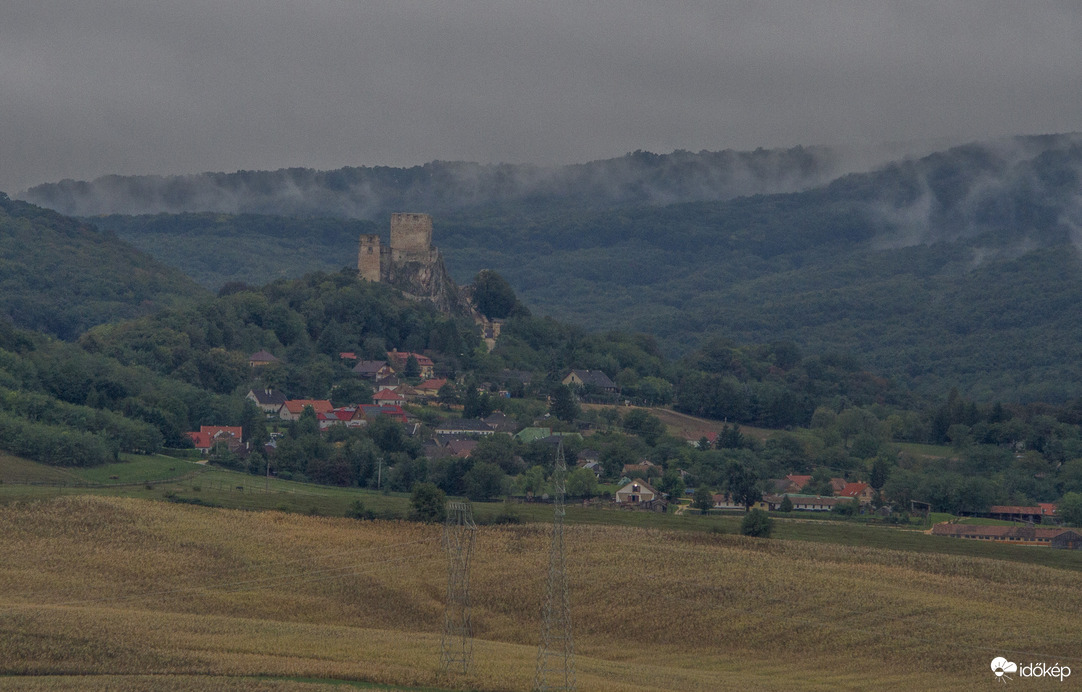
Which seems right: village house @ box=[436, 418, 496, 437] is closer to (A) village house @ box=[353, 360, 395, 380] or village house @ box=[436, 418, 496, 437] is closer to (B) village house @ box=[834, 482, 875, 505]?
(A) village house @ box=[353, 360, 395, 380]

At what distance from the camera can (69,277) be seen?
15862 cm

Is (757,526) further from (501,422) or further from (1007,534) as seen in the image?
(501,422)

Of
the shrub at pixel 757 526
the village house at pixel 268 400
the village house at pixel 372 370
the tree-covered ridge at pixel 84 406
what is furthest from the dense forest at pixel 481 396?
the shrub at pixel 757 526

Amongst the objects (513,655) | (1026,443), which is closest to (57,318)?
(1026,443)

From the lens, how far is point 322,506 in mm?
58094

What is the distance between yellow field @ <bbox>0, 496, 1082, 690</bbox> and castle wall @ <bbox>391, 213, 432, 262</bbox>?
223 feet

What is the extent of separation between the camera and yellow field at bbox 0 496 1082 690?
1422 inches

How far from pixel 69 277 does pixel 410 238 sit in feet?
166

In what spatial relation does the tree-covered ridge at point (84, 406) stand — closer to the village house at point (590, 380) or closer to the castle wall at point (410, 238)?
the village house at point (590, 380)

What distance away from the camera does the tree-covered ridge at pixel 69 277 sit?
148 meters

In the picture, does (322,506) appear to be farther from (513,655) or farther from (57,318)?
(57,318)

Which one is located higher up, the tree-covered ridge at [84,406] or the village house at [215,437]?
the tree-covered ridge at [84,406]

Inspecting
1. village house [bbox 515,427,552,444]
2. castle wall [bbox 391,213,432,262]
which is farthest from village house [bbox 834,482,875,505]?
castle wall [bbox 391,213,432,262]

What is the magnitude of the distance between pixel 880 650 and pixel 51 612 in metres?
19.7
